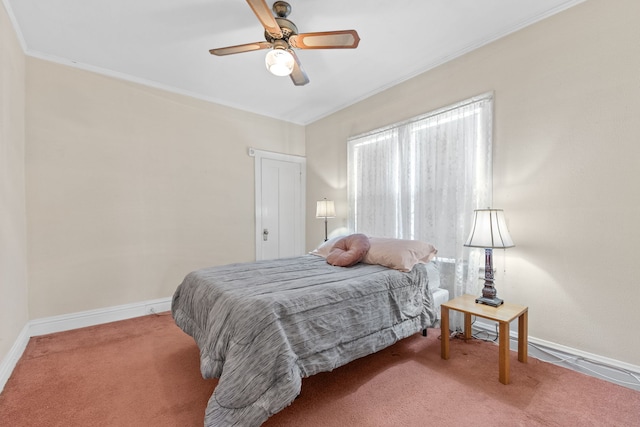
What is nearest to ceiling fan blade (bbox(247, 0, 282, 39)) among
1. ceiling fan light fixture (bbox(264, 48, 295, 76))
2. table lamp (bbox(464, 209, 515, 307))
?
ceiling fan light fixture (bbox(264, 48, 295, 76))

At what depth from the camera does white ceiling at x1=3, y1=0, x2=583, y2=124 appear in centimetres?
210

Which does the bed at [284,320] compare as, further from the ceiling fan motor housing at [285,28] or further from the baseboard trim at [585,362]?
the ceiling fan motor housing at [285,28]

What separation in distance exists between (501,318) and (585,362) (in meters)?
0.81

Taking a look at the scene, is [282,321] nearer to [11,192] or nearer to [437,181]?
[437,181]

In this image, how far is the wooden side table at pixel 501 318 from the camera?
5.88 feet

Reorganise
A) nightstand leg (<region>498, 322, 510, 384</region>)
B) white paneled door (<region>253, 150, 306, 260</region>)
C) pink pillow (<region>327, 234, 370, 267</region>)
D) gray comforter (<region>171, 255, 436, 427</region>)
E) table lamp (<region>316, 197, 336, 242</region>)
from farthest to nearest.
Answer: white paneled door (<region>253, 150, 306, 260</region>)
table lamp (<region>316, 197, 336, 242</region>)
pink pillow (<region>327, 234, 370, 267</region>)
nightstand leg (<region>498, 322, 510, 384</region>)
gray comforter (<region>171, 255, 436, 427</region>)

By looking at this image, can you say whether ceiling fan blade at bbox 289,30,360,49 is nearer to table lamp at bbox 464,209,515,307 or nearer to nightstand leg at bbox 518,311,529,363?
table lamp at bbox 464,209,515,307

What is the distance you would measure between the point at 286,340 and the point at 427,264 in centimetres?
161

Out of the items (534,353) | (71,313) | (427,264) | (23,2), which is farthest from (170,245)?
(534,353)

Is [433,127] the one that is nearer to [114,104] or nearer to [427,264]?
[427,264]

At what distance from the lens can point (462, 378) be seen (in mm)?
1863

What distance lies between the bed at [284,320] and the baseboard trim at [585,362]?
0.79 meters

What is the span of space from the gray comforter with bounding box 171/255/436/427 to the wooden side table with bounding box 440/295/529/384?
0.21m

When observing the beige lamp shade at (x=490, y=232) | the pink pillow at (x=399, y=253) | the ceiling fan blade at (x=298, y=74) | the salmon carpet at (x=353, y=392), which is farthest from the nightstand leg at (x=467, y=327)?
the ceiling fan blade at (x=298, y=74)
